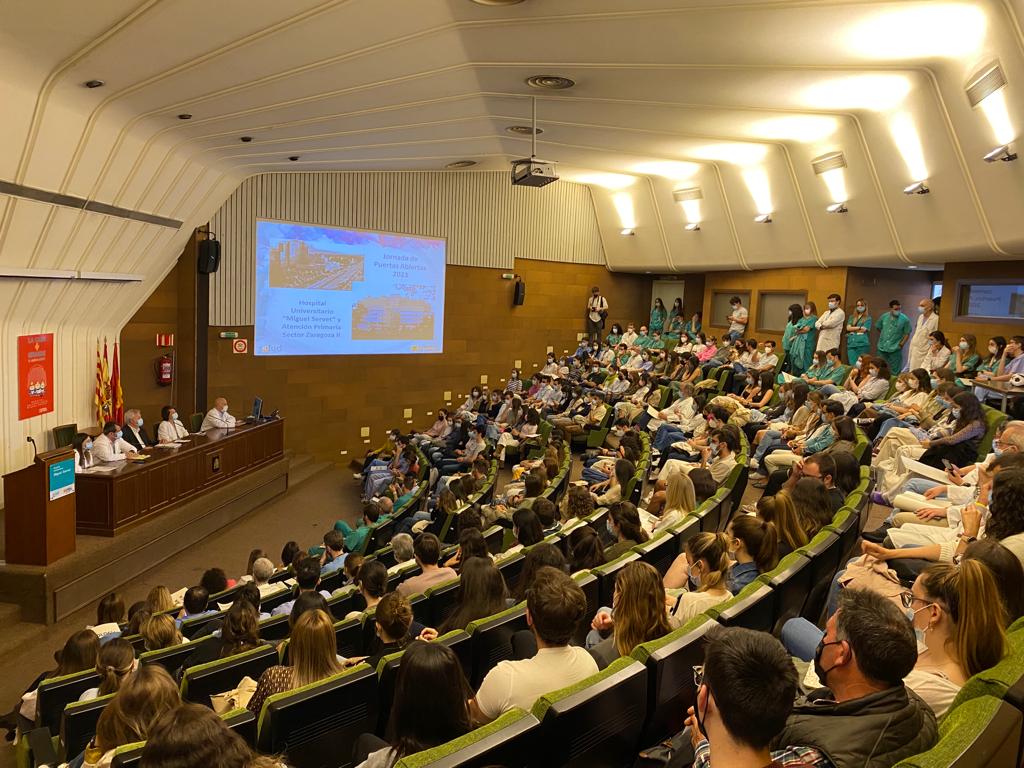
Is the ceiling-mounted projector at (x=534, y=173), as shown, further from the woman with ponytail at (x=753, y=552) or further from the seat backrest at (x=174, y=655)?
the seat backrest at (x=174, y=655)

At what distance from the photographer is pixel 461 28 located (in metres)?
5.64

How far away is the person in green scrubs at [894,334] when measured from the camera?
9.59 m

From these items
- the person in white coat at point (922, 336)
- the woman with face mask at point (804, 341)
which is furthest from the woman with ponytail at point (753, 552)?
the woman with face mask at point (804, 341)

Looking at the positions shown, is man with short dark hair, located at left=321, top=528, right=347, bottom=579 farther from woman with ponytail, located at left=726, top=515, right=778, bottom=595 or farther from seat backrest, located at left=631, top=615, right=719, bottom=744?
seat backrest, located at left=631, top=615, right=719, bottom=744

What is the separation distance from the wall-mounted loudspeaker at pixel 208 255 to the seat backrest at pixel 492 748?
9.97m

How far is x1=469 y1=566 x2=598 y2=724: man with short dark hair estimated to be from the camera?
7.52 feet

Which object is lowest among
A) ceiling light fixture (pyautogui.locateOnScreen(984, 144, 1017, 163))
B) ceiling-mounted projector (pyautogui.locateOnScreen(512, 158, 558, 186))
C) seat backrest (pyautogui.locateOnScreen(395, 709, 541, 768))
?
seat backrest (pyautogui.locateOnScreen(395, 709, 541, 768))

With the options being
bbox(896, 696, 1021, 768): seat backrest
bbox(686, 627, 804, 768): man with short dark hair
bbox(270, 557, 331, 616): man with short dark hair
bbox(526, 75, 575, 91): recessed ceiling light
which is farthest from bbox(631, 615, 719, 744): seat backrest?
bbox(526, 75, 575, 91): recessed ceiling light

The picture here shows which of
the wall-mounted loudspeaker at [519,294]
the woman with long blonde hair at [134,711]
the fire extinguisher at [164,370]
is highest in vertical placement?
the wall-mounted loudspeaker at [519,294]

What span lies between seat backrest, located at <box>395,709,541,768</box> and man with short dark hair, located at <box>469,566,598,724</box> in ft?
1.12

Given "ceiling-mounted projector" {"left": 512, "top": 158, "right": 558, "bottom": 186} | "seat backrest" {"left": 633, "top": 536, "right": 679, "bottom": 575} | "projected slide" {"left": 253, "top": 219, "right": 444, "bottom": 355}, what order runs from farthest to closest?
"projected slide" {"left": 253, "top": 219, "right": 444, "bottom": 355} → "ceiling-mounted projector" {"left": 512, "top": 158, "right": 558, "bottom": 186} → "seat backrest" {"left": 633, "top": 536, "right": 679, "bottom": 575}

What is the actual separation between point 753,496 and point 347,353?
792 cm

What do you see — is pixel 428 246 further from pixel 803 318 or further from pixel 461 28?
pixel 461 28

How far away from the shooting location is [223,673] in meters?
3.10
